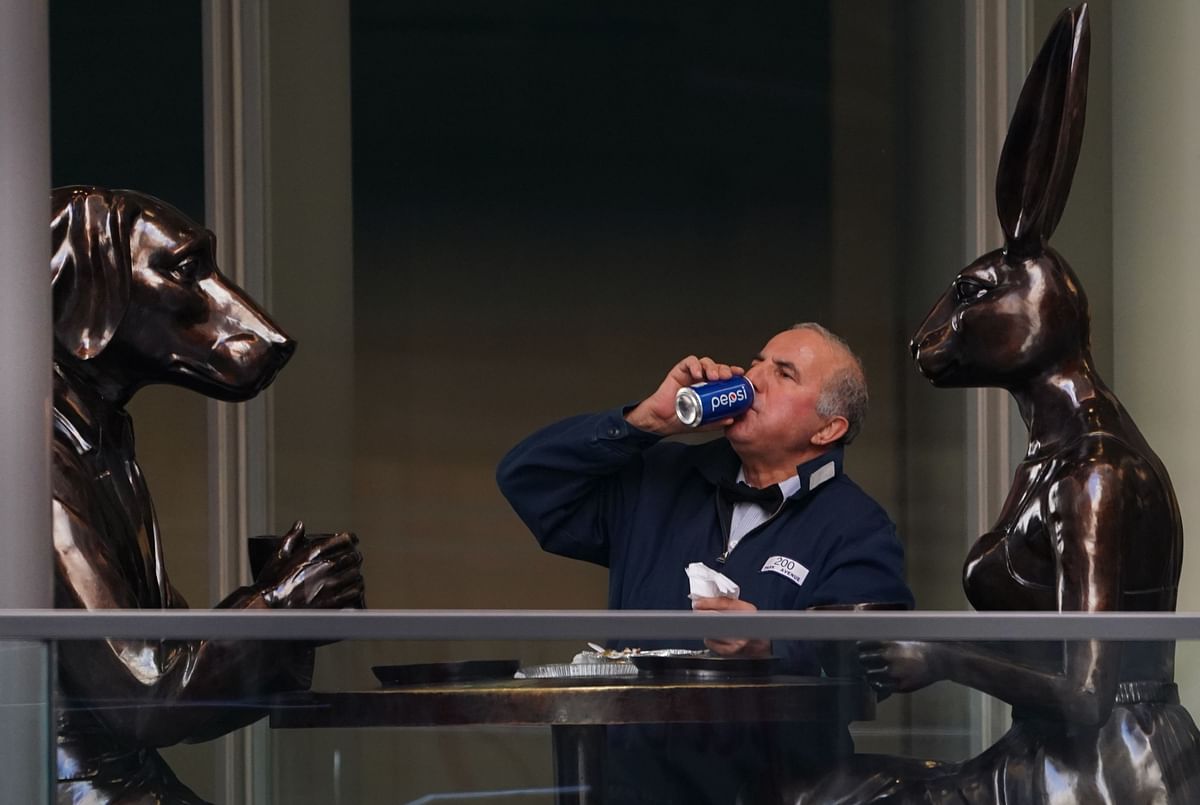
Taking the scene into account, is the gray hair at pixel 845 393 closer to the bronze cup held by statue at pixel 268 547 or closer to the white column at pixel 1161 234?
the bronze cup held by statue at pixel 268 547

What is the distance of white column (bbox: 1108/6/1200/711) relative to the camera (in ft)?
14.3

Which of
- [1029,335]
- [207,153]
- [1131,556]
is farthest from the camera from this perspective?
[207,153]

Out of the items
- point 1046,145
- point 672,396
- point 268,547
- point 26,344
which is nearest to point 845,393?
point 672,396

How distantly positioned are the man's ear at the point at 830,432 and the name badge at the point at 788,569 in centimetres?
27

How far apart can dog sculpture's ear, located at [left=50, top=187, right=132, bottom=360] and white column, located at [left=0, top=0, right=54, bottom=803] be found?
41 cm

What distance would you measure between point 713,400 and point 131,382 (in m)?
0.94

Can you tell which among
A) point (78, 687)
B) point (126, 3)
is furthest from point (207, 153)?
point (78, 687)

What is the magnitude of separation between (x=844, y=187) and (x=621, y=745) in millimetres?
3885

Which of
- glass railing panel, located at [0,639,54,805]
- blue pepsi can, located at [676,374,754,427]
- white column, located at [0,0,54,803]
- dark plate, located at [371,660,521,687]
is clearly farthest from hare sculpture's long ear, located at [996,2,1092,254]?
glass railing panel, located at [0,639,54,805]

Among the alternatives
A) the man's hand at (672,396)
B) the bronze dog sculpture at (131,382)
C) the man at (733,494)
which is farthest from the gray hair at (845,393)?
the bronze dog sculpture at (131,382)

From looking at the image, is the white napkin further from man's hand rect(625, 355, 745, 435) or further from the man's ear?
the man's ear

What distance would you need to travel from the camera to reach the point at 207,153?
195 inches

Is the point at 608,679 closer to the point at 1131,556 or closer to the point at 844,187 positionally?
the point at 1131,556

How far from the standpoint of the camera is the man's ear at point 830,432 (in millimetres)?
2881
